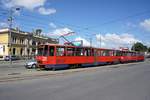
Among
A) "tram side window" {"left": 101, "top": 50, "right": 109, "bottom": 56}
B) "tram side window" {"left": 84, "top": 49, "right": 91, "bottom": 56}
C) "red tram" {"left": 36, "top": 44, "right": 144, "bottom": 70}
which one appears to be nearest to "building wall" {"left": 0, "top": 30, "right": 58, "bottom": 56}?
"tram side window" {"left": 101, "top": 50, "right": 109, "bottom": 56}

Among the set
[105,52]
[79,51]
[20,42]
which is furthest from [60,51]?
[20,42]

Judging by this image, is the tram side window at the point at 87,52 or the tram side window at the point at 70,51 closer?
the tram side window at the point at 70,51

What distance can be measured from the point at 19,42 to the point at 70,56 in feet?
162

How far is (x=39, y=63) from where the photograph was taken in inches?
930

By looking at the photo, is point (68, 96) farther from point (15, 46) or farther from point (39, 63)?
point (15, 46)

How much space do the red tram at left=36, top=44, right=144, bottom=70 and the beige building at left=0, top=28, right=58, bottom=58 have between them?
3626 cm

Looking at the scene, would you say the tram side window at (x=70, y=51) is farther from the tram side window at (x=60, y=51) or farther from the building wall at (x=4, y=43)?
the building wall at (x=4, y=43)

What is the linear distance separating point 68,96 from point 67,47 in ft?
54.3

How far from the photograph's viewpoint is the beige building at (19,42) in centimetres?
6747

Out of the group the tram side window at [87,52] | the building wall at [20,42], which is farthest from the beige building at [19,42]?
the tram side window at [87,52]

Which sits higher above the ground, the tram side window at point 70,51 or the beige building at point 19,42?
the beige building at point 19,42

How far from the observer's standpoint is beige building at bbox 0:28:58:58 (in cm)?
6747

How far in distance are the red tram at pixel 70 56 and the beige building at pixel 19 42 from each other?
119ft

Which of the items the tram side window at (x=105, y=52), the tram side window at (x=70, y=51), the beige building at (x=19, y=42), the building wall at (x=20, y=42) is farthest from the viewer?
the building wall at (x=20, y=42)
